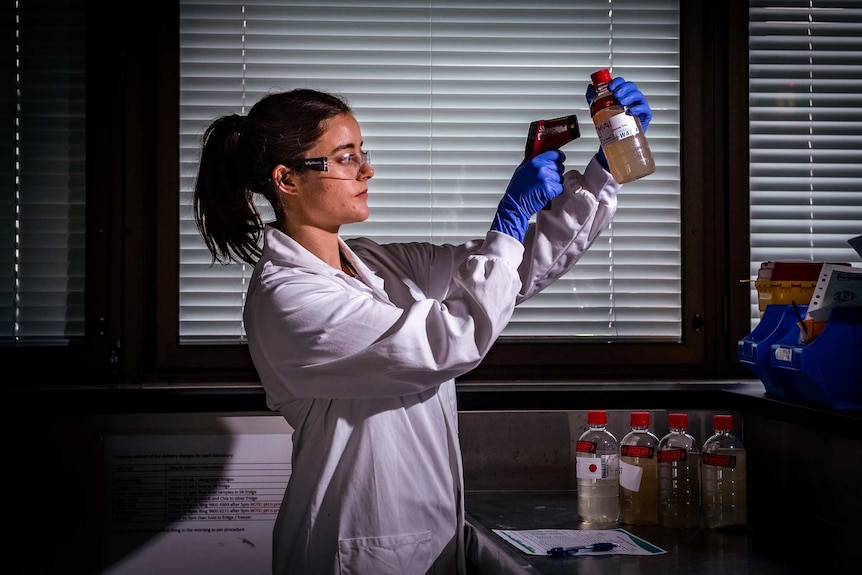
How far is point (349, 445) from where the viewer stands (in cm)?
161

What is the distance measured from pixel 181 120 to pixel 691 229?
149cm

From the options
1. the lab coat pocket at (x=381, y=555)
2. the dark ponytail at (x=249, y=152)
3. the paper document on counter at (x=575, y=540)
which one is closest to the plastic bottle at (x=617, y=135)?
the dark ponytail at (x=249, y=152)

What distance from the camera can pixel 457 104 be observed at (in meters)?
2.36

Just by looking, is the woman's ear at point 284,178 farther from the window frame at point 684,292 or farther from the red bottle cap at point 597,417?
the red bottle cap at point 597,417

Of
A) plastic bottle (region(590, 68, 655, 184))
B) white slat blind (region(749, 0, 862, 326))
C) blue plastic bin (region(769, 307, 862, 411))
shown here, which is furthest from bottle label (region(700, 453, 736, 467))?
white slat blind (region(749, 0, 862, 326))

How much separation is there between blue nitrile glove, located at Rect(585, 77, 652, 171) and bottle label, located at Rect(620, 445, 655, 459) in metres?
0.62

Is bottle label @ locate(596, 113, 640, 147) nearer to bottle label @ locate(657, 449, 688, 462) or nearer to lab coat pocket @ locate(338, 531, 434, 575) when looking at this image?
bottle label @ locate(657, 449, 688, 462)

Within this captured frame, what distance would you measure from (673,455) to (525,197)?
69cm

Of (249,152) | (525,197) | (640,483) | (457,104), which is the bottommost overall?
(640,483)

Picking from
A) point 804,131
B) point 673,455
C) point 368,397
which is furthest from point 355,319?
point 804,131

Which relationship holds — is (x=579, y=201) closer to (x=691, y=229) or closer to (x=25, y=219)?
(x=691, y=229)

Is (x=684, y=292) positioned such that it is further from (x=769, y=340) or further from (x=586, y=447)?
(x=586, y=447)

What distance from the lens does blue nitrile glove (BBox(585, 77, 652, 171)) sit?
1.73 metres

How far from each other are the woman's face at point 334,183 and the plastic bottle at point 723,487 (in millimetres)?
926
